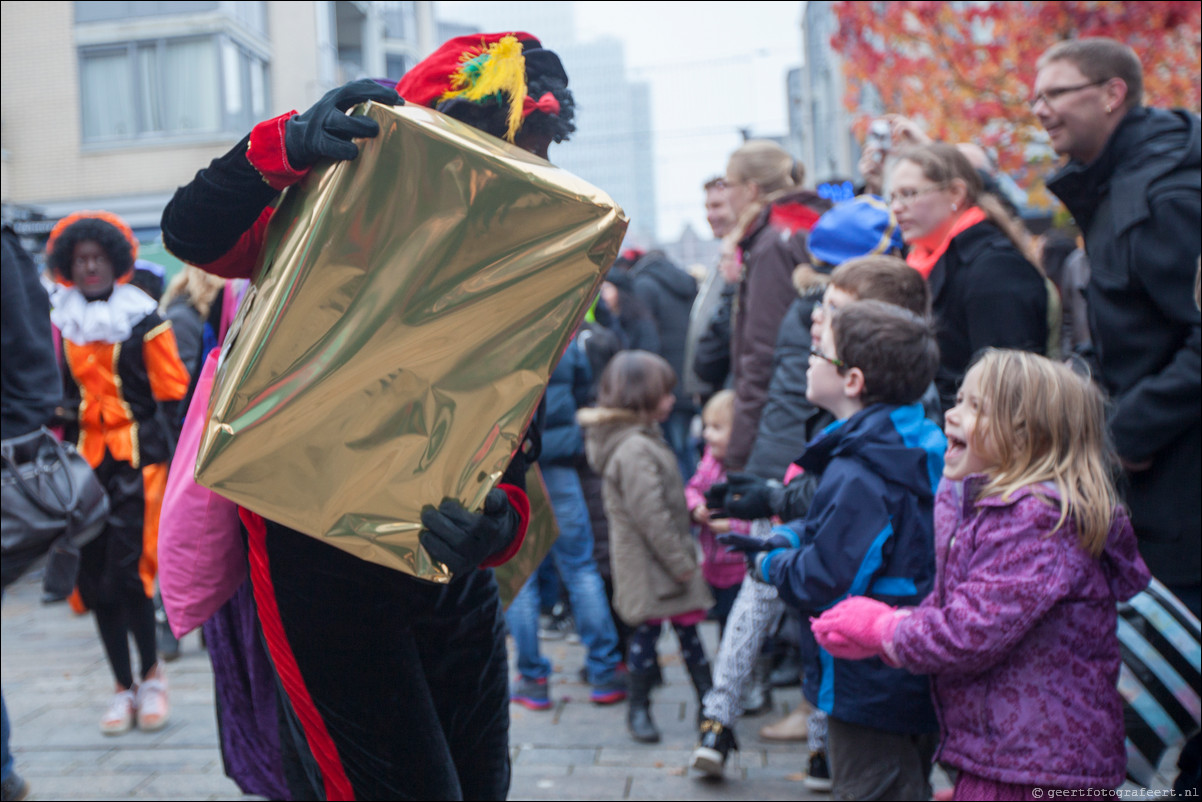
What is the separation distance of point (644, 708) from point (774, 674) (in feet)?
2.94

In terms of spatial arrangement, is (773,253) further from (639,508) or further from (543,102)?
(543,102)

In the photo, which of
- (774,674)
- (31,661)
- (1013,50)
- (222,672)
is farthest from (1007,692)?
(1013,50)

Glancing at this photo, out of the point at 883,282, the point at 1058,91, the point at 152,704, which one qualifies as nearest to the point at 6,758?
the point at 152,704

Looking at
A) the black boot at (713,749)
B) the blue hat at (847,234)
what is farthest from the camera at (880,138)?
the black boot at (713,749)

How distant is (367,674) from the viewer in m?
1.93

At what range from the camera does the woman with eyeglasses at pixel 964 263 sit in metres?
3.44

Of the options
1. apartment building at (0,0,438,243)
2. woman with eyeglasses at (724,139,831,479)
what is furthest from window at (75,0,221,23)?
woman with eyeglasses at (724,139,831,479)

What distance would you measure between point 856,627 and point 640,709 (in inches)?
78.1

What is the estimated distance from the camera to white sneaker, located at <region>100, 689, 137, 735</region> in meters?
4.38

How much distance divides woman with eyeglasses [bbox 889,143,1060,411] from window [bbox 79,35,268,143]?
26.9ft

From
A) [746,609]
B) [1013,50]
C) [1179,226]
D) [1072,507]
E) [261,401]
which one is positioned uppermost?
[1013,50]

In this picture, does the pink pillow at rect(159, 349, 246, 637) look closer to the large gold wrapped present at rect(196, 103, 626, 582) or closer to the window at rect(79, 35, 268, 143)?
the large gold wrapped present at rect(196, 103, 626, 582)

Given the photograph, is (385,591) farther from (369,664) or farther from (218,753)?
(218,753)

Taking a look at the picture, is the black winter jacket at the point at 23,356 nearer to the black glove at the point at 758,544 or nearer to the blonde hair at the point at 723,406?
the black glove at the point at 758,544
